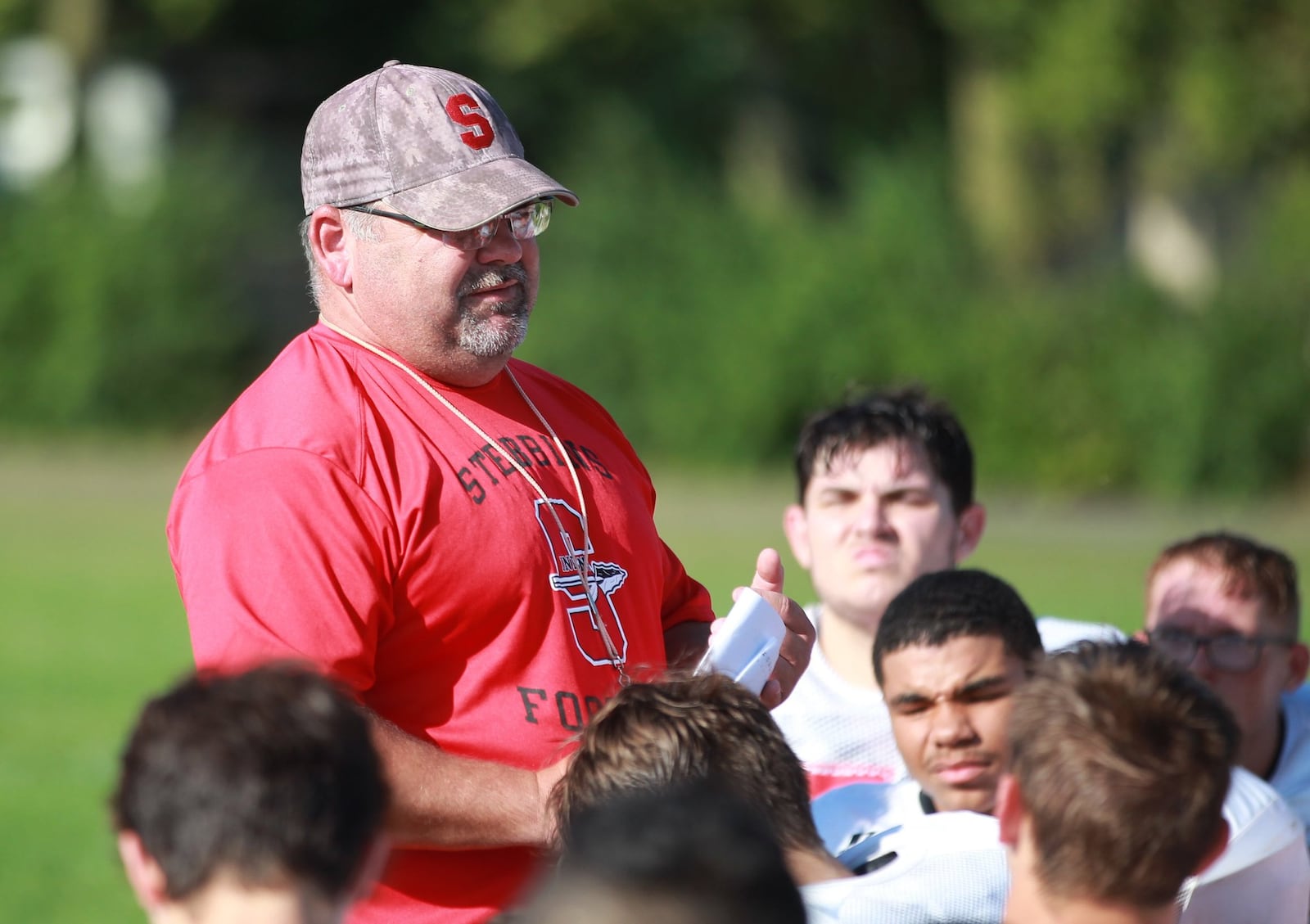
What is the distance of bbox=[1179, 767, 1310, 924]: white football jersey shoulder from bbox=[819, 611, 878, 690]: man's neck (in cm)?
133

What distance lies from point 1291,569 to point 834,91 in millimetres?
26431

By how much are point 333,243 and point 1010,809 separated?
5.91ft

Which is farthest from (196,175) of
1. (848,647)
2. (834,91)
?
(848,647)

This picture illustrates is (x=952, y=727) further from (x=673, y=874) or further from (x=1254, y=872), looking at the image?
(x=673, y=874)

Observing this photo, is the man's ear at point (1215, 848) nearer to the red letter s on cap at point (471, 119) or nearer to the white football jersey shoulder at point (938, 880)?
the white football jersey shoulder at point (938, 880)

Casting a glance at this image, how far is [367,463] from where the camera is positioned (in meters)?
3.12

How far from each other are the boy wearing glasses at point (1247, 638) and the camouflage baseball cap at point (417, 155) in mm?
2134

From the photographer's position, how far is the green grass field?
838 centimetres

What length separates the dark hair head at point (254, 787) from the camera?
2.04 metres

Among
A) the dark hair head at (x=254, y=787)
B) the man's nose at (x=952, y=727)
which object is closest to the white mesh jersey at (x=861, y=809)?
the man's nose at (x=952, y=727)

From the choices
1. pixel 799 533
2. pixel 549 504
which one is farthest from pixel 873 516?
pixel 549 504

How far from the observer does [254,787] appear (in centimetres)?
203

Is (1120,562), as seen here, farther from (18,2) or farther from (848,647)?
(18,2)

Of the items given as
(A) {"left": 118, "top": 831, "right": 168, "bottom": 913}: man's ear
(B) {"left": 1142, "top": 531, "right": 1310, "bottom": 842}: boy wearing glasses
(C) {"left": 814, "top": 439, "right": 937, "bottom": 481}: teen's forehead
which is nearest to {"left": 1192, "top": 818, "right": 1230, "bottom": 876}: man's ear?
(A) {"left": 118, "top": 831, "right": 168, "bottom": 913}: man's ear
